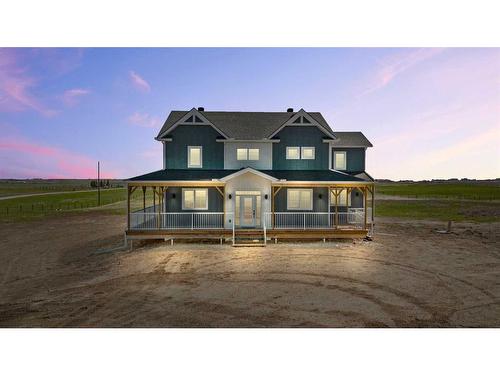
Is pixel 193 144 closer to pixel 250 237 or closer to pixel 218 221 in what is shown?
pixel 218 221

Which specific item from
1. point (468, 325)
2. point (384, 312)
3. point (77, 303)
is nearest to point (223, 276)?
point (77, 303)

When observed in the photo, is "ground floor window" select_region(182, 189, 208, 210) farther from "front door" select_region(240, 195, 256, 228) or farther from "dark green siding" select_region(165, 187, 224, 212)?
"front door" select_region(240, 195, 256, 228)

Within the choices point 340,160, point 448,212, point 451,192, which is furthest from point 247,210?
point 451,192

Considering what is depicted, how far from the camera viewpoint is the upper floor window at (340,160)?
2186 cm

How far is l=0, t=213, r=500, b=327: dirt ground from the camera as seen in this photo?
7203mm

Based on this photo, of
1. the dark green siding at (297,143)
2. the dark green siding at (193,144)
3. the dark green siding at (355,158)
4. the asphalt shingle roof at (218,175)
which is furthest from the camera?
the dark green siding at (355,158)

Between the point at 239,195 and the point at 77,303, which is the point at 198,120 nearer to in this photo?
the point at 239,195

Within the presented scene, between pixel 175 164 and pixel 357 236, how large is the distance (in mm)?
12518

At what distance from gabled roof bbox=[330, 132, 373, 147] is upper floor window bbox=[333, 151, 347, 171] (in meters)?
0.75

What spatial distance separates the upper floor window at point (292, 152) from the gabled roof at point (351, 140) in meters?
4.56

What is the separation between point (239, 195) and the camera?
16484 millimetres

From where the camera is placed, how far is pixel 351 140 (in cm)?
2208

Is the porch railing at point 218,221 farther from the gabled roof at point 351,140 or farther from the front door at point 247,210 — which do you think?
the gabled roof at point 351,140

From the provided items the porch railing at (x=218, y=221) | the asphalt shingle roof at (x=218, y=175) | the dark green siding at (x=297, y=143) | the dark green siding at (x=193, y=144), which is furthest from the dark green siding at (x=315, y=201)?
the dark green siding at (x=193, y=144)
